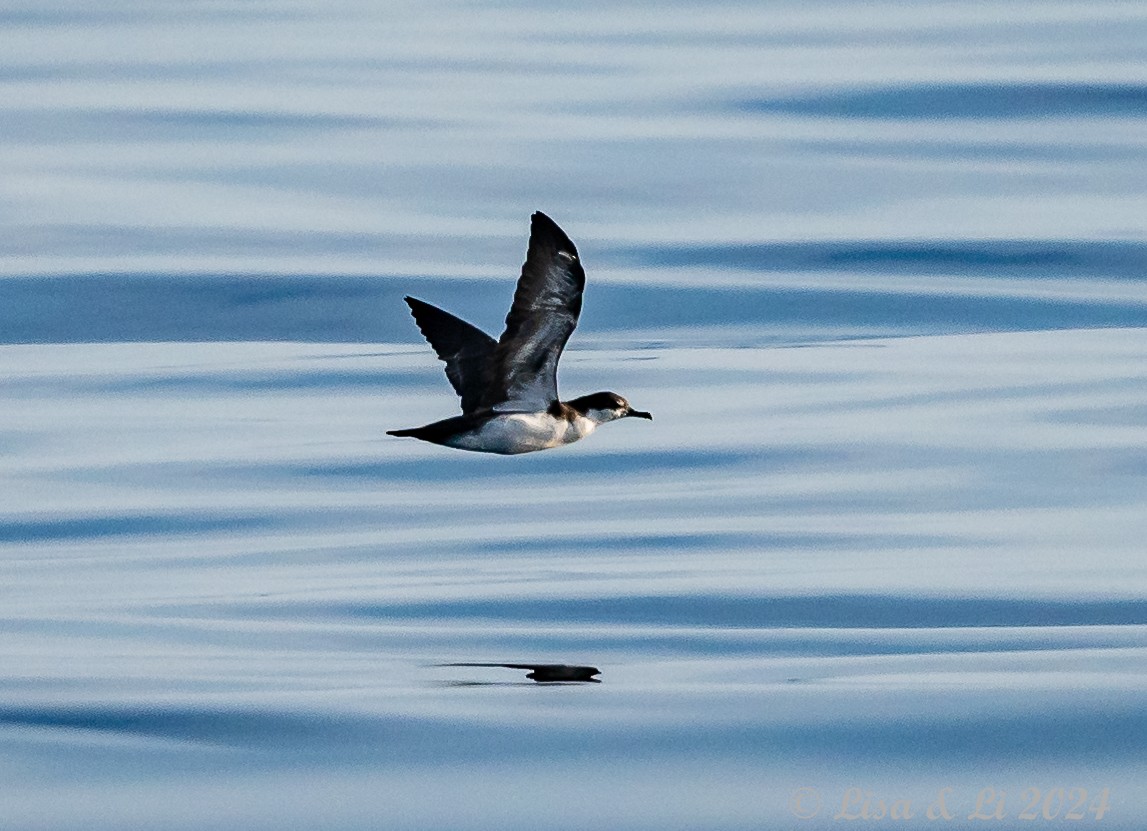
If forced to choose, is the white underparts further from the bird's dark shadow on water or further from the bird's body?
the bird's dark shadow on water

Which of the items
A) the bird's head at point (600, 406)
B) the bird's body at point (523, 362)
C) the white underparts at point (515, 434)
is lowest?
the white underparts at point (515, 434)

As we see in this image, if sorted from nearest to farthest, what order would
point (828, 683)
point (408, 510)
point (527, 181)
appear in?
point (828, 683)
point (408, 510)
point (527, 181)

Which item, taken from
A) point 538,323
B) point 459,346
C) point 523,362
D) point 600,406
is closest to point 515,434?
point 523,362

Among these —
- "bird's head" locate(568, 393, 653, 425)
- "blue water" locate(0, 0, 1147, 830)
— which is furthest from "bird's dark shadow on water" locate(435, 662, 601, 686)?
"bird's head" locate(568, 393, 653, 425)

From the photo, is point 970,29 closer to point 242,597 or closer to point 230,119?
point 230,119

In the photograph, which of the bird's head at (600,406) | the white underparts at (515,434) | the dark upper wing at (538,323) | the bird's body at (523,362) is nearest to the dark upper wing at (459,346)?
the bird's body at (523,362)

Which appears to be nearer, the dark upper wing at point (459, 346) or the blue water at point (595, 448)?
the blue water at point (595, 448)

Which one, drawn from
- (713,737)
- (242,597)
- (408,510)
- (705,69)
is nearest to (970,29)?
(705,69)

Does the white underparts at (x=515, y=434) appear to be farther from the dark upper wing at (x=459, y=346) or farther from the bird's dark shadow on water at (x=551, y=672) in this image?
the bird's dark shadow on water at (x=551, y=672)

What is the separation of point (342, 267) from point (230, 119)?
523cm

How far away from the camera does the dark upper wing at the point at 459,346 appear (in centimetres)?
1095

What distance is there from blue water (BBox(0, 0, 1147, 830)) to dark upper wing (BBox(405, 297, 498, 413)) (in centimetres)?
85

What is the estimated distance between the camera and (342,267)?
1817cm

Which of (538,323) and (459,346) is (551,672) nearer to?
(538,323)
